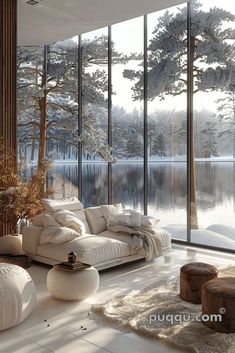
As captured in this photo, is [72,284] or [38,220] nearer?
[72,284]

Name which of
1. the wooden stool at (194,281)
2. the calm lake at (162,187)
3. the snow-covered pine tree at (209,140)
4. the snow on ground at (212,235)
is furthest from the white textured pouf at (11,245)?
the snow-covered pine tree at (209,140)

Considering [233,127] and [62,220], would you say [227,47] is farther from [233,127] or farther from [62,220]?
[62,220]

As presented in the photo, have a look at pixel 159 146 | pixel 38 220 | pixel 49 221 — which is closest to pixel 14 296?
pixel 49 221

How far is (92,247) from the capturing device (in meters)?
4.80

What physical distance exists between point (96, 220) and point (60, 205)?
57 cm

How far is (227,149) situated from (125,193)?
2218 millimetres

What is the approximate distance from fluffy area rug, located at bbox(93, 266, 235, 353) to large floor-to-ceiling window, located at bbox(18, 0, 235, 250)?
264 centimetres

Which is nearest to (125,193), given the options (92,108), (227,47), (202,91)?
(92,108)

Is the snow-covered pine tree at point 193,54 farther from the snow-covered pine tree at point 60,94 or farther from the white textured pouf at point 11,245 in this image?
the white textured pouf at point 11,245

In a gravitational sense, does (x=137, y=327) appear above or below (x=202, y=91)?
below

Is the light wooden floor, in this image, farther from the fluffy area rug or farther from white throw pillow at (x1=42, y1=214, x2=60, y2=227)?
white throw pillow at (x1=42, y1=214, x2=60, y2=227)

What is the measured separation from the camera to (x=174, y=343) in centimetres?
304

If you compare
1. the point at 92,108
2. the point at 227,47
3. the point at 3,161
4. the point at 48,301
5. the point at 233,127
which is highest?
the point at 227,47

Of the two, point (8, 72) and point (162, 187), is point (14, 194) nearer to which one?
point (8, 72)
